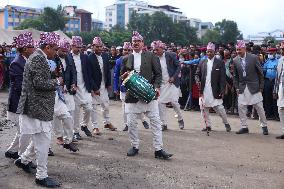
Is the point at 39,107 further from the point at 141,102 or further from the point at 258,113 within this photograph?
the point at 258,113

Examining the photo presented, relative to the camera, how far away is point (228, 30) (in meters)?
125

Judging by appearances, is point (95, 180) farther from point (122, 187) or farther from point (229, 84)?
point (229, 84)

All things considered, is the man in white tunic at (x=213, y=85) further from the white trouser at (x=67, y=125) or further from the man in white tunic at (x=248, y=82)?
the white trouser at (x=67, y=125)

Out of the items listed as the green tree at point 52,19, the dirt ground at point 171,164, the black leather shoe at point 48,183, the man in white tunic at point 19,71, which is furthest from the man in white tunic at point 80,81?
the green tree at point 52,19

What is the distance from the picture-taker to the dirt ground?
6.24 meters

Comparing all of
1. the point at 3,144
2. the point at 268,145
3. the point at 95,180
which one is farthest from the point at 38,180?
the point at 268,145

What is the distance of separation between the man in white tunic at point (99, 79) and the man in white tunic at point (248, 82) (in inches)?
121

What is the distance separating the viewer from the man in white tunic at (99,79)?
9.78 meters

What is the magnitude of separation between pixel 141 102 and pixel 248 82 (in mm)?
3627

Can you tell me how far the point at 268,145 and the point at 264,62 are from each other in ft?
14.4

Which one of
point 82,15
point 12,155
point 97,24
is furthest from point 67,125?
point 97,24

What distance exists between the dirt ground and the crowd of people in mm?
277

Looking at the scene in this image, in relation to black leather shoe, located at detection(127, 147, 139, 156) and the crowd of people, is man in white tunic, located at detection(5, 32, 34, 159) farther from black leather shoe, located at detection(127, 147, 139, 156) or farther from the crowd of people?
black leather shoe, located at detection(127, 147, 139, 156)

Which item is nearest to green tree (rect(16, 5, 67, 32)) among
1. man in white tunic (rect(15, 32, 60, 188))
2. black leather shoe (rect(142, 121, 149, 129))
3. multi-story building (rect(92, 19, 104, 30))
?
multi-story building (rect(92, 19, 104, 30))
